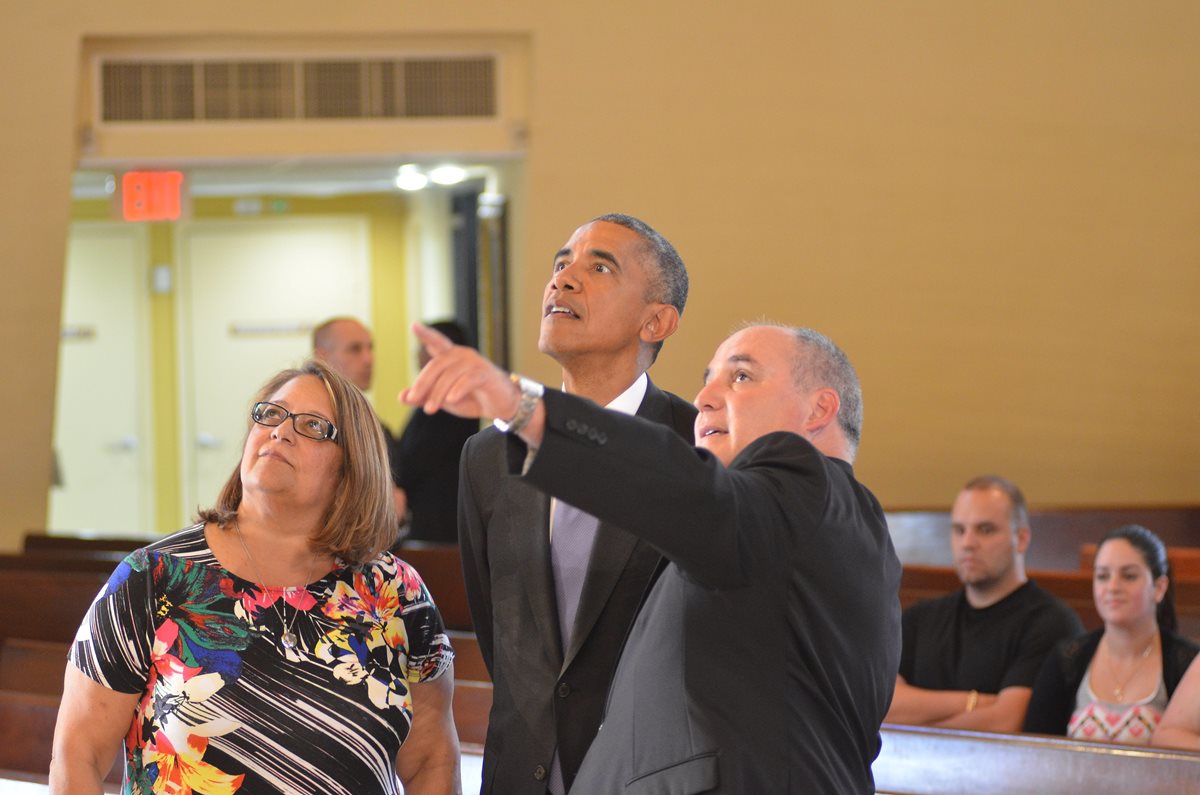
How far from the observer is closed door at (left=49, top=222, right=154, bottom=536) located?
8797 millimetres

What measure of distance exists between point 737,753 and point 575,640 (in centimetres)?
45

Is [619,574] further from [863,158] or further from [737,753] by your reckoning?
[863,158]

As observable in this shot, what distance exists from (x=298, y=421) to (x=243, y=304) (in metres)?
7.14

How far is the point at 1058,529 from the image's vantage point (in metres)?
6.04

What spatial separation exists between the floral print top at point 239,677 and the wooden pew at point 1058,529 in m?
4.18

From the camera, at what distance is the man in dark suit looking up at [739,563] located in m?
1.26

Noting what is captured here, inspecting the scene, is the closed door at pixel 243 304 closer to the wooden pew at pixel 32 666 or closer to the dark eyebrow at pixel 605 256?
the wooden pew at pixel 32 666

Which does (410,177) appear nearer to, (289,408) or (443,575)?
(443,575)

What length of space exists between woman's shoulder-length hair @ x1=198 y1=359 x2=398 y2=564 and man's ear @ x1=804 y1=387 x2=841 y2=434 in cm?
70

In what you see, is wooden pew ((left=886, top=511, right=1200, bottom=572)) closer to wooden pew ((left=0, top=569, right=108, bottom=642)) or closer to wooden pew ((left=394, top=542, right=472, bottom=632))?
wooden pew ((left=394, top=542, right=472, bottom=632))

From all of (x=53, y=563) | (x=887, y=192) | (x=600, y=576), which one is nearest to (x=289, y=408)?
(x=600, y=576)

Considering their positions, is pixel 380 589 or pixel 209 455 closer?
pixel 380 589

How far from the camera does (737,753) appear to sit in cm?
139

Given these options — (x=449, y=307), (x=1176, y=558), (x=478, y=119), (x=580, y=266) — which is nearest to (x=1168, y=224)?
(x=1176, y=558)
